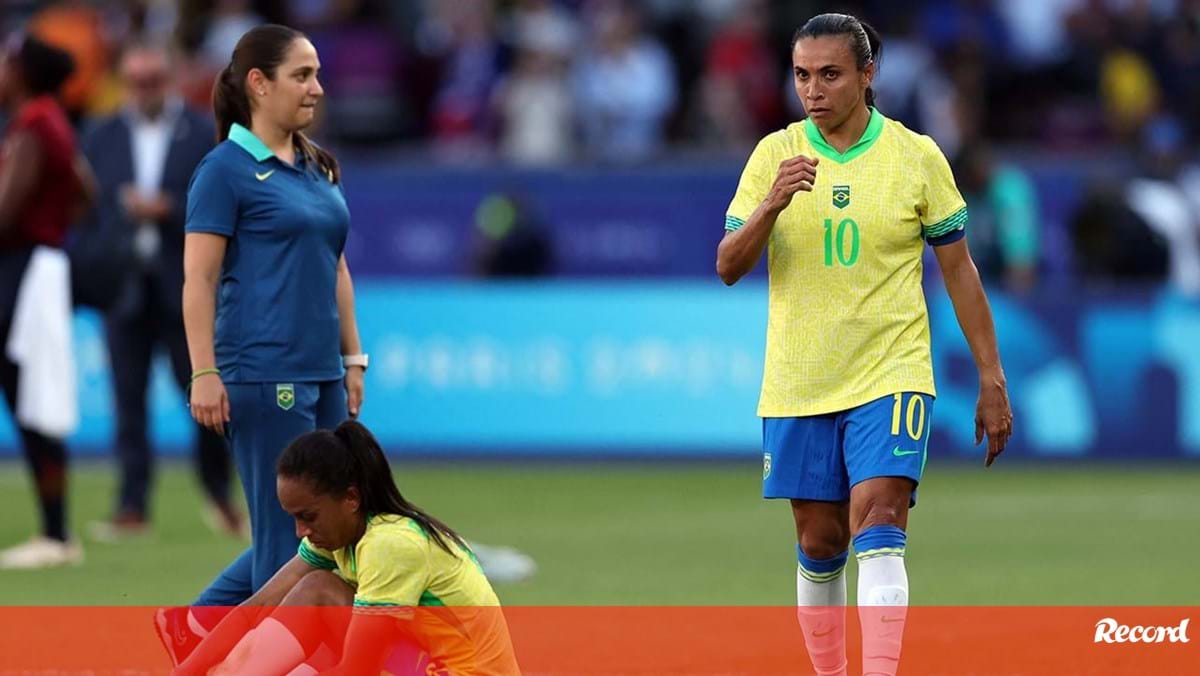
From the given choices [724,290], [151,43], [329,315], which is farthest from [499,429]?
[329,315]

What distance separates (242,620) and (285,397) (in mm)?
813

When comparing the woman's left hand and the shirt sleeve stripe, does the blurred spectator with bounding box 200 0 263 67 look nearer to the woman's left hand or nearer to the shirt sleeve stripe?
→ the woman's left hand

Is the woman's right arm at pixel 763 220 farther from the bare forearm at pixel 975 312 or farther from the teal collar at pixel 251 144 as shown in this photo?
the teal collar at pixel 251 144

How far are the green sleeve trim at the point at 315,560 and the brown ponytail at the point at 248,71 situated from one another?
148 cm

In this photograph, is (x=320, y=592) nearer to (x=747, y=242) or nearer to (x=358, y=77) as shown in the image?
(x=747, y=242)

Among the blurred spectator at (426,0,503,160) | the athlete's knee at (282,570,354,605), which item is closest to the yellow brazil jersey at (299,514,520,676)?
the athlete's knee at (282,570,354,605)

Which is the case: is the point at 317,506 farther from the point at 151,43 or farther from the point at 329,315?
the point at 151,43

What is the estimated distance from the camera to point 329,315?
308 inches

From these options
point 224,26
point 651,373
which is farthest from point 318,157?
point 224,26

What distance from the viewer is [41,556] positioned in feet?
38.7

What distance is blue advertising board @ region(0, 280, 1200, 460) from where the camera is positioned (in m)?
16.9

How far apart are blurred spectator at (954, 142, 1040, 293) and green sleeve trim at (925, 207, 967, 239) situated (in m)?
10.4

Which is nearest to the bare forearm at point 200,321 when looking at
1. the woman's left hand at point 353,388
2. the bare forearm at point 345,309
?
the bare forearm at point 345,309

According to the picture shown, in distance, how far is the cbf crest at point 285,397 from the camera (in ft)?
25.2
